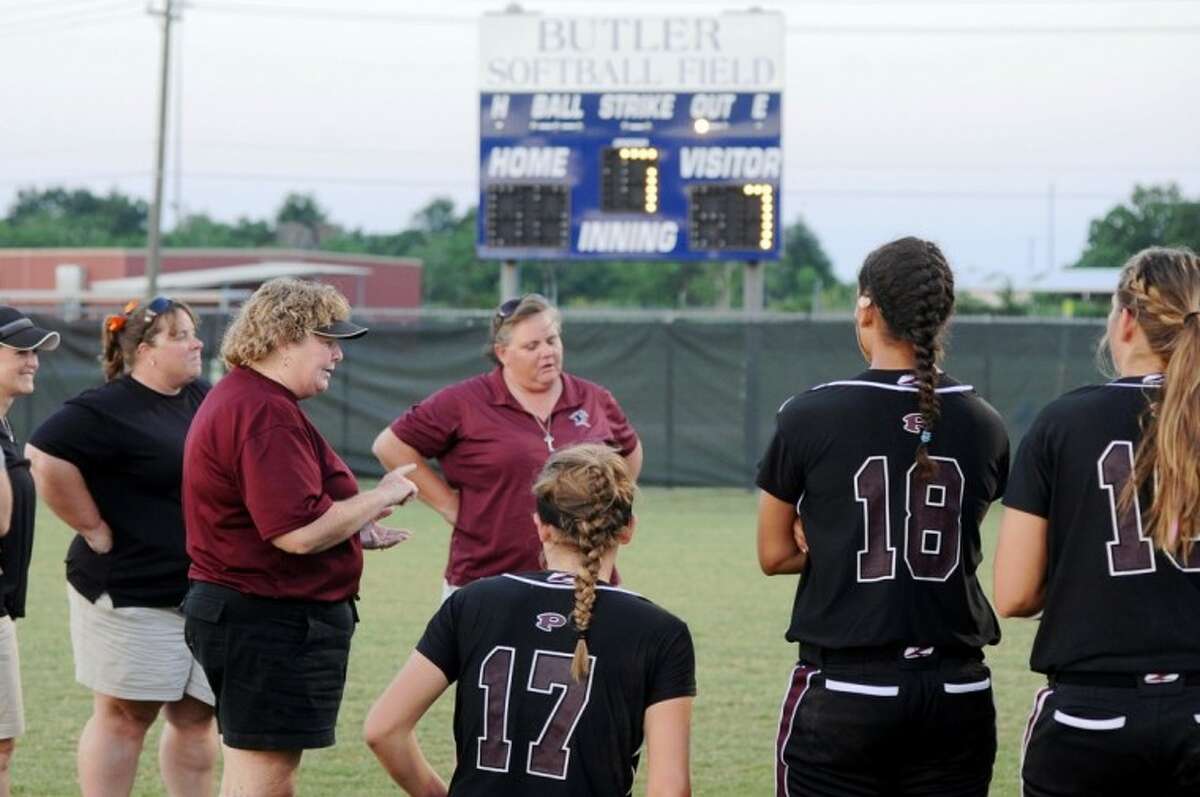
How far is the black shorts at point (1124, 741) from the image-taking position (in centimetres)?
345

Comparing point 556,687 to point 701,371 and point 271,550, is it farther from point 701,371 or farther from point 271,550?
point 701,371

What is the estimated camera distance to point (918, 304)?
3.84 meters

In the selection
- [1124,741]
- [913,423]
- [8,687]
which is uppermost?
[913,423]

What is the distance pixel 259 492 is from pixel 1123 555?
7.23 feet

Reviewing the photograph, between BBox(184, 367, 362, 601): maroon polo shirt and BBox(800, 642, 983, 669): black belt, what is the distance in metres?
1.46

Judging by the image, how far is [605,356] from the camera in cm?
1978

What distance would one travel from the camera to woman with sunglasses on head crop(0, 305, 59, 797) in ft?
17.1

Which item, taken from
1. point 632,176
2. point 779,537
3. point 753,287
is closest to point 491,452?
point 779,537

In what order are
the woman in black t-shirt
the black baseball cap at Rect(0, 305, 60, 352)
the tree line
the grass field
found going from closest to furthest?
the black baseball cap at Rect(0, 305, 60, 352) → the woman in black t-shirt → the grass field → the tree line

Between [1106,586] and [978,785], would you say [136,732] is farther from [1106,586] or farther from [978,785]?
[1106,586]

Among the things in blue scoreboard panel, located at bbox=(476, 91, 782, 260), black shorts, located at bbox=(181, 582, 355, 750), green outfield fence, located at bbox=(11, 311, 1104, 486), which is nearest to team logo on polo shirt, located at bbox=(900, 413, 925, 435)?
black shorts, located at bbox=(181, 582, 355, 750)

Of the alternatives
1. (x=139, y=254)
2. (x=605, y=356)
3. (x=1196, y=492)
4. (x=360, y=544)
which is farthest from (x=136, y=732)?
(x=139, y=254)

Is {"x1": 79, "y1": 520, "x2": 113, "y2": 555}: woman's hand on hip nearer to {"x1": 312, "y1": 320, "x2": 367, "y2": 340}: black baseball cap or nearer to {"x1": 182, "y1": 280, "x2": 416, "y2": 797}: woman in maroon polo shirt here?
{"x1": 182, "y1": 280, "x2": 416, "y2": 797}: woman in maroon polo shirt

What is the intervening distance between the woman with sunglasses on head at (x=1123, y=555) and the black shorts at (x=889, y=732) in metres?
0.20
